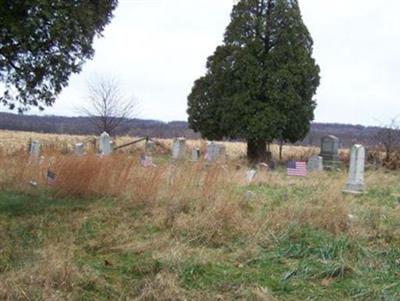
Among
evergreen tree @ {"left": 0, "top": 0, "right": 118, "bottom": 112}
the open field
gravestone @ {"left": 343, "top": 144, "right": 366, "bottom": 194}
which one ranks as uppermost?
evergreen tree @ {"left": 0, "top": 0, "right": 118, "bottom": 112}

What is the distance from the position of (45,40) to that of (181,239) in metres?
4.13

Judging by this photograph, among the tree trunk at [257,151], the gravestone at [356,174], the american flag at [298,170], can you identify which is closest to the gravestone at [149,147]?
the tree trunk at [257,151]

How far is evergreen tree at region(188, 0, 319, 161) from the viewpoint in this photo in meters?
24.8

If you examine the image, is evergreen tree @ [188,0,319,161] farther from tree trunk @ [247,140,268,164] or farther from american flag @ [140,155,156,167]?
american flag @ [140,155,156,167]

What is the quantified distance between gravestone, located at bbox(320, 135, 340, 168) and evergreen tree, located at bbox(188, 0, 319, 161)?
1.66 metres

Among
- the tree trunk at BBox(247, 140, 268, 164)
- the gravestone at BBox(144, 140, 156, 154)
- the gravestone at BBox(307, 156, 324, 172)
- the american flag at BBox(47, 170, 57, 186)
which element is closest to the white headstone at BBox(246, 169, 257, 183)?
the american flag at BBox(47, 170, 57, 186)

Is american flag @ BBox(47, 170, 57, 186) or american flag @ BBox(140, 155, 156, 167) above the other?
american flag @ BBox(140, 155, 156, 167)

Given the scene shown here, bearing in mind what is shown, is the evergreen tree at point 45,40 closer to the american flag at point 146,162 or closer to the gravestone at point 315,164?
the american flag at point 146,162

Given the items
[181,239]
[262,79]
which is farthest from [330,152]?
[181,239]

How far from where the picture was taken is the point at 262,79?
25219 millimetres

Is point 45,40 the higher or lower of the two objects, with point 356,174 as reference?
higher

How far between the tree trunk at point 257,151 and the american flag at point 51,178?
15.2m

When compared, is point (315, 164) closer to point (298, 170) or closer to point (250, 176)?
point (298, 170)

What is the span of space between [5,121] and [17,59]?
253ft
